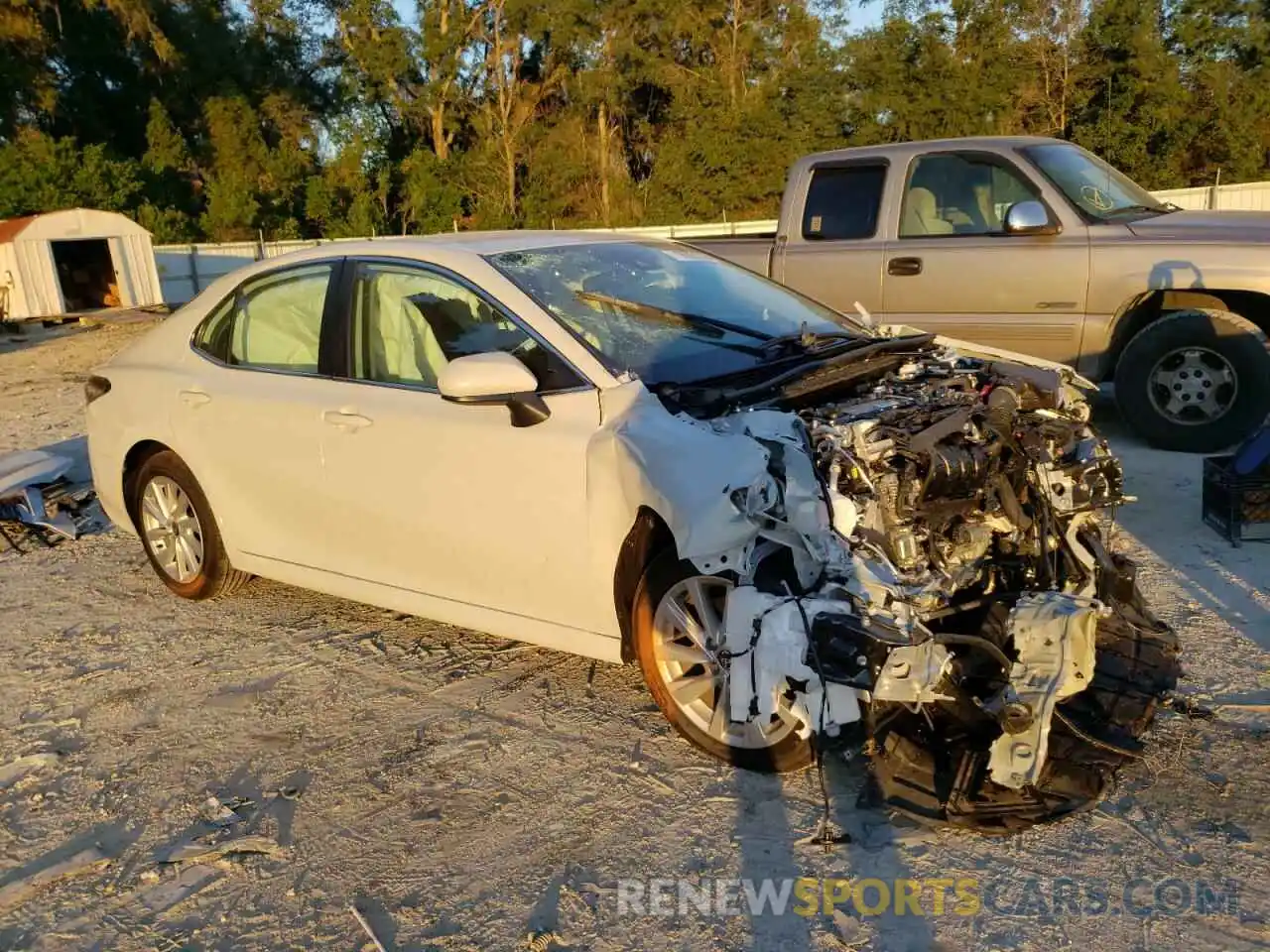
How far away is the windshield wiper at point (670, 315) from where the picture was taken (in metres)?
4.25

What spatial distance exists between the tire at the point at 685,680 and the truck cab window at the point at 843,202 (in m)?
5.14

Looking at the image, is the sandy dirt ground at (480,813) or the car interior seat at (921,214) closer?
the sandy dirt ground at (480,813)

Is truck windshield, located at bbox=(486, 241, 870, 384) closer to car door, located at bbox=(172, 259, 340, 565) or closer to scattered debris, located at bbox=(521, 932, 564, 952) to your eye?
car door, located at bbox=(172, 259, 340, 565)

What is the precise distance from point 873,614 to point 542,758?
131cm

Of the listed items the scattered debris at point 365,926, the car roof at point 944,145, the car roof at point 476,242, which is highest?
the car roof at point 944,145

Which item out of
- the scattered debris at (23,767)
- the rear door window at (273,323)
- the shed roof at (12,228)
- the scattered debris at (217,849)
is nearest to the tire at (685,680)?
the scattered debris at (217,849)

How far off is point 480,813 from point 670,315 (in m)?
2.03

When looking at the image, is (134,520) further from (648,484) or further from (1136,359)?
(1136,359)

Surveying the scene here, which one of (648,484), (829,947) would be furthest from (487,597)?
(829,947)

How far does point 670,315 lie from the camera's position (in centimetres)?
432

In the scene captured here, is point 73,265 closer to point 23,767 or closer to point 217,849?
point 23,767

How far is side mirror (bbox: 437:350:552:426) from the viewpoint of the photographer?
3.68 meters

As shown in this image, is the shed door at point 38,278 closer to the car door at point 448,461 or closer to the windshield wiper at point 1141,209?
the car door at point 448,461

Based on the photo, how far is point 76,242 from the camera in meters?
24.7
